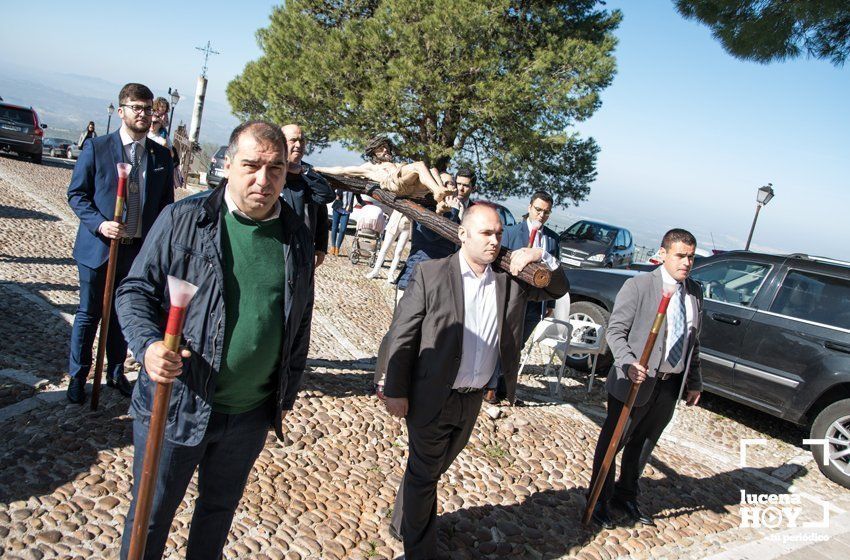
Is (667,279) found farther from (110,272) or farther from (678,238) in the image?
(110,272)

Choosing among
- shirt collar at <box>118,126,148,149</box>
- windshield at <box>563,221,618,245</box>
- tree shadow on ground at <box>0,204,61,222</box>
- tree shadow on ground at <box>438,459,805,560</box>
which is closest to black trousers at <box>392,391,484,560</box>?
tree shadow on ground at <box>438,459,805,560</box>

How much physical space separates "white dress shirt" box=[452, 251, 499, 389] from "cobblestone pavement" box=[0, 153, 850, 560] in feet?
3.98

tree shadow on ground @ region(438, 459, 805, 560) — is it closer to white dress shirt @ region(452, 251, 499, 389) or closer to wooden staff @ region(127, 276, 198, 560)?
white dress shirt @ region(452, 251, 499, 389)

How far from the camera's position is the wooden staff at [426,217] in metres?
2.99

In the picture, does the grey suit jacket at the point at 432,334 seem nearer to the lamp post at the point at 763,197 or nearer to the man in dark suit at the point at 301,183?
the man in dark suit at the point at 301,183

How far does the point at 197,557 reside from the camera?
2.57 metres

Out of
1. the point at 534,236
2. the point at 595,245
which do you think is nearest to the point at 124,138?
the point at 534,236

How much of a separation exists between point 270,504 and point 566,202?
931 inches

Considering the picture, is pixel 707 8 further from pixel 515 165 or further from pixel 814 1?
pixel 515 165

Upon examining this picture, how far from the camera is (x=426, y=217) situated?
12.8ft

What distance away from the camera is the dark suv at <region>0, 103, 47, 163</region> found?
20312 mm

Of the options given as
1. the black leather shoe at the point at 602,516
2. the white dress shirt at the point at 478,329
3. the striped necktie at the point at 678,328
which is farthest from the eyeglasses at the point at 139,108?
the black leather shoe at the point at 602,516

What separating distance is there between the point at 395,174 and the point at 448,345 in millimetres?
1662

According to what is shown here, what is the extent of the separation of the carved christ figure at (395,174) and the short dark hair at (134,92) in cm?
123
